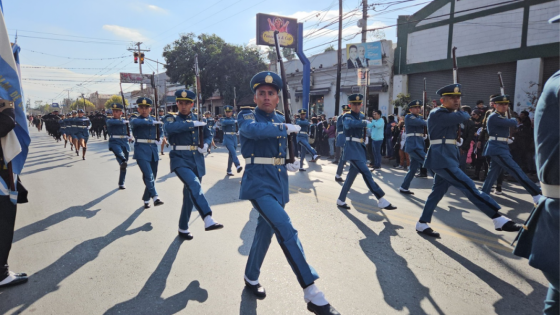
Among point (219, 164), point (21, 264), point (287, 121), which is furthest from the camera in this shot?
point (219, 164)

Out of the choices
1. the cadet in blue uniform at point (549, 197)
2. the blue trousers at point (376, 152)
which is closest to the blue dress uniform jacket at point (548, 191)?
the cadet in blue uniform at point (549, 197)

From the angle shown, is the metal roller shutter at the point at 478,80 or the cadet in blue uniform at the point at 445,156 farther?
the metal roller shutter at the point at 478,80

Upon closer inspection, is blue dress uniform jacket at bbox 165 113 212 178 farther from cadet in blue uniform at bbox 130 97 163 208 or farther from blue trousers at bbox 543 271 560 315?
blue trousers at bbox 543 271 560 315

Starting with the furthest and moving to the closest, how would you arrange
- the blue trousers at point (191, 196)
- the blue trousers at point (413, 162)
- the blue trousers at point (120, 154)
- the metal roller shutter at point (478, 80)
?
the metal roller shutter at point (478, 80) → the blue trousers at point (120, 154) → the blue trousers at point (413, 162) → the blue trousers at point (191, 196)

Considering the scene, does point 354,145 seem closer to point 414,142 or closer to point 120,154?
point 414,142

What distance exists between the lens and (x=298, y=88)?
2853 cm

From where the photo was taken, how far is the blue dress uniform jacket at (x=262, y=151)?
9.71 ft

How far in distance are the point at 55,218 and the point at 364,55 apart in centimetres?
1947

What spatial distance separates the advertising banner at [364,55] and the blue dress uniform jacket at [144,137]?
1647cm

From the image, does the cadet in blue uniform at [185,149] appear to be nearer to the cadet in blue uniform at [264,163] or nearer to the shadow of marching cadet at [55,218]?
the cadet in blue uniform at [264,163]

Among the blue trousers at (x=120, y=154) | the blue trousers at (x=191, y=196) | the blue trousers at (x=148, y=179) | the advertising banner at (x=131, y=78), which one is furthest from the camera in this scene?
the advertising banner at (x=131, y=78)

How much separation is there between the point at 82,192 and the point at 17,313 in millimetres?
5400

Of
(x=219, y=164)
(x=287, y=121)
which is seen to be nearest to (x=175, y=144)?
(x=287, y=121)

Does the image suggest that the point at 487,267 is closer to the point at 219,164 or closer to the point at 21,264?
the point at 21,264
